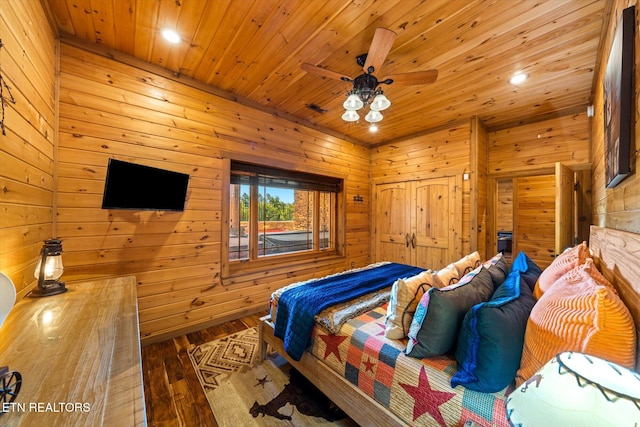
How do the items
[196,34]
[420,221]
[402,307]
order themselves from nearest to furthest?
[402,307] < [196,34] < [420,221]

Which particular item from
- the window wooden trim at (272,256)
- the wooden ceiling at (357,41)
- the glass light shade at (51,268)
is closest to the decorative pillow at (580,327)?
the wooden ceiling at (357,41)

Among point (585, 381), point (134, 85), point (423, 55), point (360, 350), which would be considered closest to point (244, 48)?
point (134, 85)

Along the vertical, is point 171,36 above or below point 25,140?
above

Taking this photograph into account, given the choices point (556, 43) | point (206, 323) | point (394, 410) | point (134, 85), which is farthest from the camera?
point (206, 323)

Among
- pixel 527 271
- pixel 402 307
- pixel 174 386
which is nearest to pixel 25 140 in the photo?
pixel 174 386

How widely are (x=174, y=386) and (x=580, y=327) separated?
2.50 metres

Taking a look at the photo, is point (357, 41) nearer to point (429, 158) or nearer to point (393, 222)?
point (429, 158)

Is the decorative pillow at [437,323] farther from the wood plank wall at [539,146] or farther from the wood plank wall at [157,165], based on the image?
the wood plank wall at [539,146]

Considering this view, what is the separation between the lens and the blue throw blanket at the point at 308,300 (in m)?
1.75

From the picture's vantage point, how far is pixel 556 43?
2.08 meters

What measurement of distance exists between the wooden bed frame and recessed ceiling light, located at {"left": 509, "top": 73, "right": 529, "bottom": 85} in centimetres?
186

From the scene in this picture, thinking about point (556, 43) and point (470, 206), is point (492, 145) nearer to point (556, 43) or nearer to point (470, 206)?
point (470, 206)

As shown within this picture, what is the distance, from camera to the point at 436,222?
4016 millimetres

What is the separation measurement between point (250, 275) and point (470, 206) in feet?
11.0
